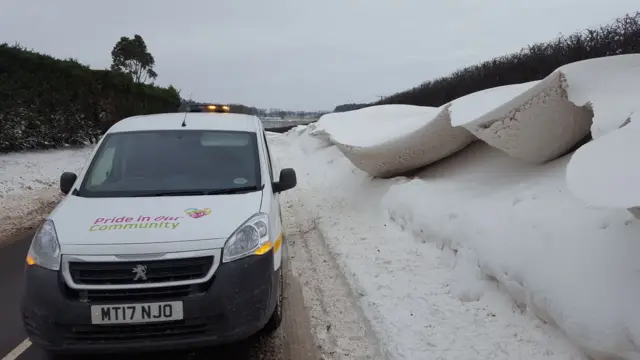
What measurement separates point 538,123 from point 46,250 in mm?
4512

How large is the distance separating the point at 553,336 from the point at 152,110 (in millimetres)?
23270

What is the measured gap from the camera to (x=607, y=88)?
4055mm

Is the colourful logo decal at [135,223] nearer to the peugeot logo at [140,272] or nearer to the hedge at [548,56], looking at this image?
the peugeot logo at [140,272]

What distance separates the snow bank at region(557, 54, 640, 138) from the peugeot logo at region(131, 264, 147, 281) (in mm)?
3368

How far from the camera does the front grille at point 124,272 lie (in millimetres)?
3025

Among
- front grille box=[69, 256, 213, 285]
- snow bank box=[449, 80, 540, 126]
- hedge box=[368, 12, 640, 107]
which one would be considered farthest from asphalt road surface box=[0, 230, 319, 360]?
hedge box=[368, 12, 640, 107]

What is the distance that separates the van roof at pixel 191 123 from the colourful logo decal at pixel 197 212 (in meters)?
1.43

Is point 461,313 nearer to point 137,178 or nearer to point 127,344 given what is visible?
point 127,344

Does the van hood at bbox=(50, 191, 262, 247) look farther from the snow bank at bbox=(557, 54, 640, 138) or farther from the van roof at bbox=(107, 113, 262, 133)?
the snow bank at bbox=(557, 54, 640, 138)

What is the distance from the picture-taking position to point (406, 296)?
4.39 metres

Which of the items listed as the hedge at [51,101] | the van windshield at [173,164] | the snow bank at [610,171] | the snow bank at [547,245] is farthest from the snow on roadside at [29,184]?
the snow bank at [610,171]

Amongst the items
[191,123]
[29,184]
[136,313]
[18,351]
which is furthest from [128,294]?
[29,184]

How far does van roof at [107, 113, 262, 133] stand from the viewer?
189 inches

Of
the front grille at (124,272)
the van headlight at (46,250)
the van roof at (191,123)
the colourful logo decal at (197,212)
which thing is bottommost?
the front grille at (124,272)
